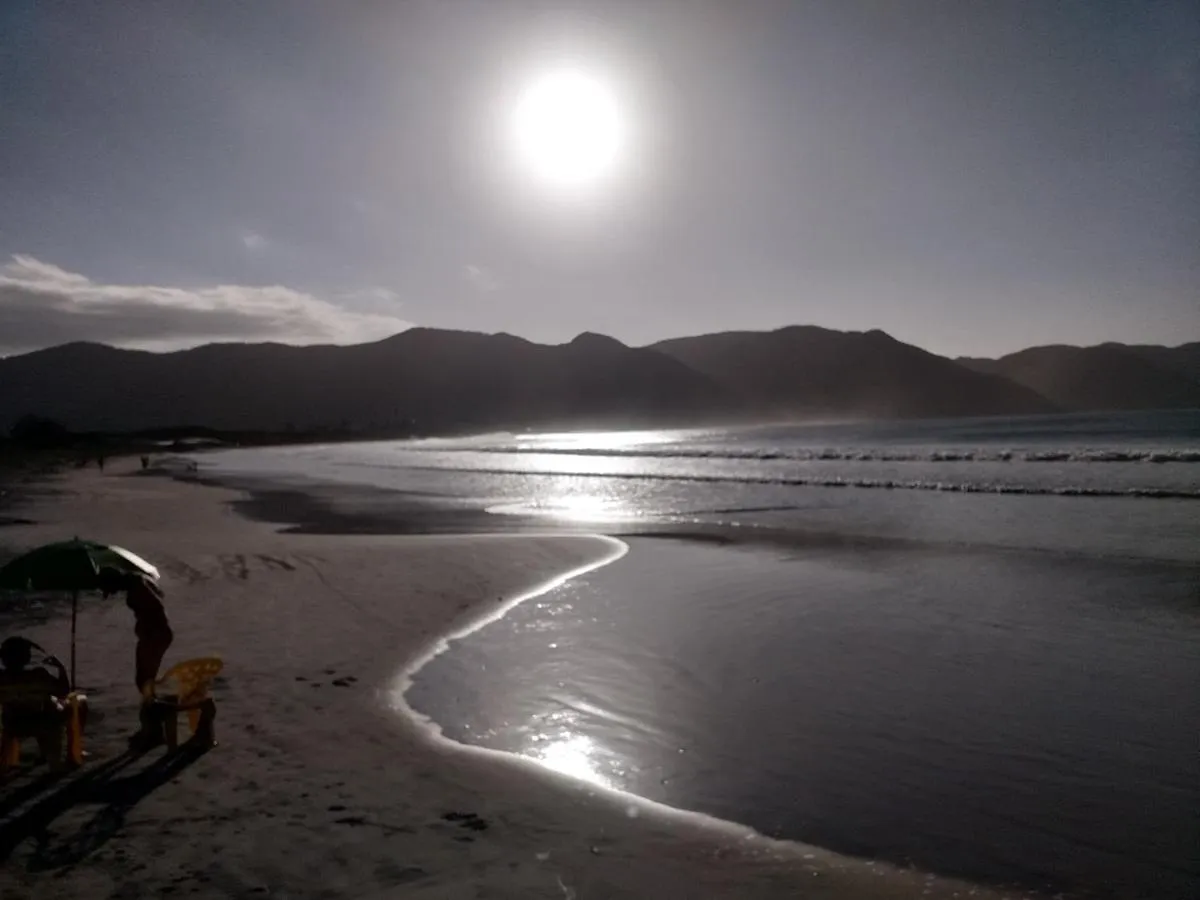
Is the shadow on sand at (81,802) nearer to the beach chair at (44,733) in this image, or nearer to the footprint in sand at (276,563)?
the beach chair at (44,733)

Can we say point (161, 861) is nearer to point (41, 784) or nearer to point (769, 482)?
point (41, 784)

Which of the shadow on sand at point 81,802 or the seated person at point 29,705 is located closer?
the shadow on sand at point 81,802

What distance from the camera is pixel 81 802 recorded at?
18.3 ft

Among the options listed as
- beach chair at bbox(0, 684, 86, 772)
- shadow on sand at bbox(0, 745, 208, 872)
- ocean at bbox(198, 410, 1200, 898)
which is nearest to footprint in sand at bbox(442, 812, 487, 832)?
ocean at bbox(198, 410, 1200, 898)

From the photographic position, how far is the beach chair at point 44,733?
596 centimetres

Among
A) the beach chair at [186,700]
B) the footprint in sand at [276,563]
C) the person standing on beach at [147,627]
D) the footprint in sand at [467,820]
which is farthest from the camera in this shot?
the footprint in sand at [276,563]

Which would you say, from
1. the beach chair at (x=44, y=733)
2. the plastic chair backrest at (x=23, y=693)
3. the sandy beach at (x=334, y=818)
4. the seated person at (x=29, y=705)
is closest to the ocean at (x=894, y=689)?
the sandy beach at (x=334, y=818)

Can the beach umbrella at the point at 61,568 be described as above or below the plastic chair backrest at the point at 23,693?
above

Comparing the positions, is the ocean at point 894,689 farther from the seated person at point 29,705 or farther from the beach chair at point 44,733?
the seated person at point 29,705

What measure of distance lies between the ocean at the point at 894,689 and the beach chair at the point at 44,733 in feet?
9.38

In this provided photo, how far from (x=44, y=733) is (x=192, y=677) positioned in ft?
3.29

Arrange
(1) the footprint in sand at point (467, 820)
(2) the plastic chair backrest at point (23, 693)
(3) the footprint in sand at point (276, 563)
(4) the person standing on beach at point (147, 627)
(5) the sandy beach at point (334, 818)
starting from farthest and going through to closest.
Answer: (3) the footprint in sand at point (276, 563) < (4) the person standing on beach at point (147, 627) < (2) the plastic chair backrest at point (23, 693) < (1) the footprint in sand at point (467, 820) < (5) the sandy beach at point (334, 818)

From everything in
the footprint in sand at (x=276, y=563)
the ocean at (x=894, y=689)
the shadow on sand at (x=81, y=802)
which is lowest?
the ocean at (x=894, y=689)

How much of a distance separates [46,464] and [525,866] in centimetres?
6932
